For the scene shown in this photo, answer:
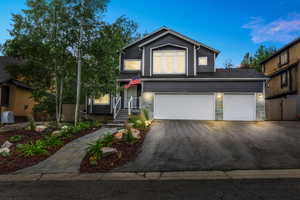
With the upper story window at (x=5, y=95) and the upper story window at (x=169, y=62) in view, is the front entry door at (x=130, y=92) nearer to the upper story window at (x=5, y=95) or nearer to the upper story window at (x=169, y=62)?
the upper story window at (x=169, y=62)

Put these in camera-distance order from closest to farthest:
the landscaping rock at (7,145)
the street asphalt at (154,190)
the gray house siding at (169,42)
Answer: the street asphalt at (154,190) < the landscaping rock at (7,145) < the gray house siding at (169,42)

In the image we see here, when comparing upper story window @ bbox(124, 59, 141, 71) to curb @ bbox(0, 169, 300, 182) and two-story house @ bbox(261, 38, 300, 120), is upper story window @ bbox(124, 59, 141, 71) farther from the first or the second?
curb @ bbox(0, 169, 300, 182)

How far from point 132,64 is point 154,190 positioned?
1422 centimetres

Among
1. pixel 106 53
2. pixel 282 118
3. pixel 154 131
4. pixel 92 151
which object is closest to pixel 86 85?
pixel 106 53

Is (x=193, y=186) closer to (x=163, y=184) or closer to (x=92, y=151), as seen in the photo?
(x=163, y=184)

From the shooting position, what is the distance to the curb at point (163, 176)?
4.39m

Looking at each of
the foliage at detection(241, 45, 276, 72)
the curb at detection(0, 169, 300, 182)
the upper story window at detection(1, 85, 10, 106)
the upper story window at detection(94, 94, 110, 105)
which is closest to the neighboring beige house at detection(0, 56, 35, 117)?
the upper story window at detection(1, 85, 10, 106)

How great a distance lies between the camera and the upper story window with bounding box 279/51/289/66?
19638 mm

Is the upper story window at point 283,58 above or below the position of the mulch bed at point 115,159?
above

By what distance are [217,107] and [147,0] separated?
19437 millimetres

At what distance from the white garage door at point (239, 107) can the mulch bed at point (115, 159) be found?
9.32 metres

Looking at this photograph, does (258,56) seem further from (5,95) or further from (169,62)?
(5,95)

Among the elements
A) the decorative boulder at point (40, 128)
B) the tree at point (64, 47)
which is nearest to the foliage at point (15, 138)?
the decorative boulder at point (40, 128)

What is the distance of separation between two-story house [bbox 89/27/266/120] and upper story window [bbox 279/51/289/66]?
847 centimetres
